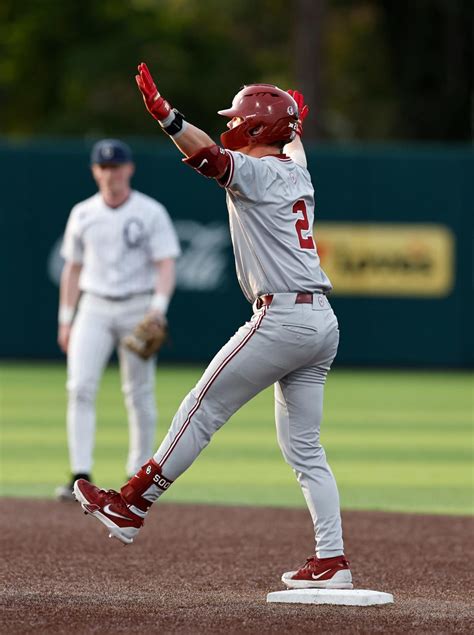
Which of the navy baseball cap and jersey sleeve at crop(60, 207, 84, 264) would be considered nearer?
the navy baseball cap

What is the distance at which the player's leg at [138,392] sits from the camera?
9.57 meters

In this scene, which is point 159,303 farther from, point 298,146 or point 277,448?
point 277,448

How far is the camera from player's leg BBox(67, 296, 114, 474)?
9.07 meters

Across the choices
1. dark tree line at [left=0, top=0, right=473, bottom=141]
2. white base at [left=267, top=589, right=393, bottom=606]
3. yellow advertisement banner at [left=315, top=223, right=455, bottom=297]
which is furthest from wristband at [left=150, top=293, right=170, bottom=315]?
dark tree line at [left=0, top=0, right=473, bottom=141]

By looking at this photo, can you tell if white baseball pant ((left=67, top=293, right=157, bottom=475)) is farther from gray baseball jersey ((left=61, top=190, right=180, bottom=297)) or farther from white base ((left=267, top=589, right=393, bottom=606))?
white base ((left=267, top=589, right=393, bottom=606))

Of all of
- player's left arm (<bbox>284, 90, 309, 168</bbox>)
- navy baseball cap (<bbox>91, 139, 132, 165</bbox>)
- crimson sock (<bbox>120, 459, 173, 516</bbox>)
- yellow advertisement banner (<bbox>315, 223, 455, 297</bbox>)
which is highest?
navy baseball cap (<bbox>91, 139, 132, 165</bbox>)

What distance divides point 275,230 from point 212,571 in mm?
1764

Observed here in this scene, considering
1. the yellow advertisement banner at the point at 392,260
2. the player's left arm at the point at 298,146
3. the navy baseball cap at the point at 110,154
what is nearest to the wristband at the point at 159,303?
the navy baseball cap at the point at 110,154

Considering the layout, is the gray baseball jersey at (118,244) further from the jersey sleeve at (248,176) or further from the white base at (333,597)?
the white base at (333,597)

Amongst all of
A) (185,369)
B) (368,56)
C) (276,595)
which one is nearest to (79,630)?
(276,595)

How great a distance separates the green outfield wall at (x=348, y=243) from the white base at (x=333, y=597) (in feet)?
42.9

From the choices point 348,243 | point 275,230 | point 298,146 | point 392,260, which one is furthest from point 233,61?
point 275,230

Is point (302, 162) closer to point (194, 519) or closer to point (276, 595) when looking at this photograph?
point (276, 595)

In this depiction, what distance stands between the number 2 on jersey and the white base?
55.7 inches
